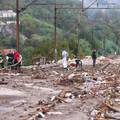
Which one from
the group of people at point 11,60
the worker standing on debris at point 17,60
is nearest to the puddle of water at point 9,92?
the worker standing on debris at point 17,60

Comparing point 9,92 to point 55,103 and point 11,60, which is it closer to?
point 55,103

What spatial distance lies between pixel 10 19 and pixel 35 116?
10206 centimetres

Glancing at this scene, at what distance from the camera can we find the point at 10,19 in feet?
371

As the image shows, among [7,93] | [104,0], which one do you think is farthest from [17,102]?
[104,0]

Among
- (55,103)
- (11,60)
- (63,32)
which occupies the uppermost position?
(63,32)

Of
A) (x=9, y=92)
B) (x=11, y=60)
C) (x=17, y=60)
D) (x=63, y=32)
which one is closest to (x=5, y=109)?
(x=9, y=92)

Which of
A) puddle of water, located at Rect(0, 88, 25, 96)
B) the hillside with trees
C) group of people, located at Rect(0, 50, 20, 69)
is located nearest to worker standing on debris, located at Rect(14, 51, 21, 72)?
group of people, located at Rect(0, 50, 20, 69)

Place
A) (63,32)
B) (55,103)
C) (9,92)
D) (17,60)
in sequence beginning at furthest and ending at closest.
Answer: (63,32) < (17,60) < (9,92) < (55,103)

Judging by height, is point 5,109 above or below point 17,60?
below

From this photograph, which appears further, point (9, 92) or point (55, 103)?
point (9, 92)

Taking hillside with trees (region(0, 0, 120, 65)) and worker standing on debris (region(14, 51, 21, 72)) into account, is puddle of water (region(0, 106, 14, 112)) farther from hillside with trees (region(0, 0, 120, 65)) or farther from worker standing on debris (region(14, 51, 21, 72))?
hillside with trees (region(0, 0, 120, 65))

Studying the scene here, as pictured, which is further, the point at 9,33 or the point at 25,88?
the point at 9,33

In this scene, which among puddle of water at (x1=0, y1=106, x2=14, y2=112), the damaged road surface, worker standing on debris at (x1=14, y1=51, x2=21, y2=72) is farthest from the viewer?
worker standing on debris at (x1=14, y1=51, x2=21, y2=72)

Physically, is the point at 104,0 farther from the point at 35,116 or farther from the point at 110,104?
the point at 35,116
